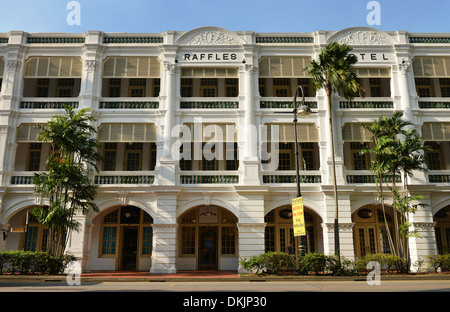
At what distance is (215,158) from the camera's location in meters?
23.4

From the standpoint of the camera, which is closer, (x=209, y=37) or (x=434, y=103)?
(x=434, y=103)

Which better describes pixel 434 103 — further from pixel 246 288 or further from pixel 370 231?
pixel 246 288

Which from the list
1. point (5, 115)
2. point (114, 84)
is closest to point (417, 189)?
point (114, 84)

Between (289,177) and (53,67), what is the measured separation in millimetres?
15665

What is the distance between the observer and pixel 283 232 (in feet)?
78.0

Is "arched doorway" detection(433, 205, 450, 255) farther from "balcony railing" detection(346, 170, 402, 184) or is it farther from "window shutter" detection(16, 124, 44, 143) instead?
"window shutter" detection(16, 124, 44, 143)

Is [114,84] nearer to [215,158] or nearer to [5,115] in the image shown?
[5,115]

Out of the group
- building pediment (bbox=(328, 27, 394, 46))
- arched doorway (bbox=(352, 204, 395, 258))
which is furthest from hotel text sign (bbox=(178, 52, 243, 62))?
arched doorway (bbox=(352, 204, 395, 258))

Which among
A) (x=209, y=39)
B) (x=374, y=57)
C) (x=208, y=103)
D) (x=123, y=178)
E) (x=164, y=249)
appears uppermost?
(x=209, y=39)

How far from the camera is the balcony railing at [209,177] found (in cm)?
2184

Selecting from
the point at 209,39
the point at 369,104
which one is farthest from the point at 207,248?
the point at 369,104

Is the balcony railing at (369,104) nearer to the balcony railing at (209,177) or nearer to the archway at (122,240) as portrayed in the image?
the balcony railing at (209,177)

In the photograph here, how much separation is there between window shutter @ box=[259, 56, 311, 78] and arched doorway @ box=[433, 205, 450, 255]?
39.6 feet

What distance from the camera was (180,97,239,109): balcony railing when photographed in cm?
2312
